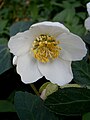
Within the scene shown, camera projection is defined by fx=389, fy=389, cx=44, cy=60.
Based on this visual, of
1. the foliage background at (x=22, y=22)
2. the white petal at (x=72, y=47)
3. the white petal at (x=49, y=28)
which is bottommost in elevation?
the foliage background at (x=22, y=22)

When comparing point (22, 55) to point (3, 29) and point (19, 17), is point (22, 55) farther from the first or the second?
point (19, 17)

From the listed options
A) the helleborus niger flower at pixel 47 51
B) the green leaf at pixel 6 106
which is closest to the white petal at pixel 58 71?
the helleborus niger flower at pixel 47 51

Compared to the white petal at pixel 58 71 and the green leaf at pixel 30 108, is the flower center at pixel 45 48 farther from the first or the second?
the green leaf at pixel 30 108

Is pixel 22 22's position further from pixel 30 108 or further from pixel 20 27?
pixel 30 108

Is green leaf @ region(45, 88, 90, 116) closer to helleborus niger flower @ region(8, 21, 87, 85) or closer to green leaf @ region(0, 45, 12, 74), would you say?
helleborus niger flower @ region(8, 21, 87, 85)

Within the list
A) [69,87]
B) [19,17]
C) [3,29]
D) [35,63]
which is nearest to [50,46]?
[35,63]

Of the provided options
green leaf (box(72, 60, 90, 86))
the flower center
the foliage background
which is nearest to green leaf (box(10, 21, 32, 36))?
the foliage background

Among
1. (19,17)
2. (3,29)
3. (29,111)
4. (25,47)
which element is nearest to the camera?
(29,111)
